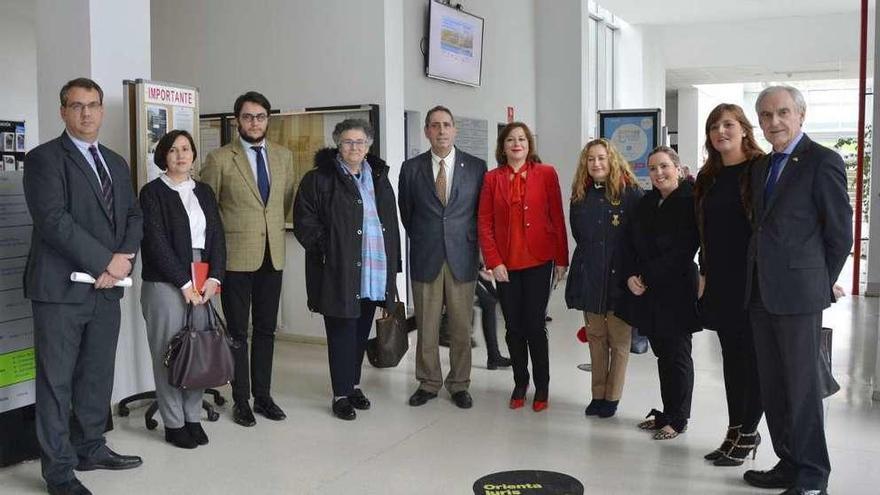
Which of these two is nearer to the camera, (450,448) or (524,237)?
(450,448)

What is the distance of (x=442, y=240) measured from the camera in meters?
4.50

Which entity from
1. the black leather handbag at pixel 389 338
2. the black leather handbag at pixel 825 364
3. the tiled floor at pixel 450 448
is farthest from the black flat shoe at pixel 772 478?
the black leather handbag at pixel 389 338

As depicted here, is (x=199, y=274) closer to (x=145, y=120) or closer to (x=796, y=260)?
(x=145, y=120)

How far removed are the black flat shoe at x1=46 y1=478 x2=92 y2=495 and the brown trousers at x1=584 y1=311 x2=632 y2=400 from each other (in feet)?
7.94

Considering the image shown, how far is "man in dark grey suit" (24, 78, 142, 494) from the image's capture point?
127 inches

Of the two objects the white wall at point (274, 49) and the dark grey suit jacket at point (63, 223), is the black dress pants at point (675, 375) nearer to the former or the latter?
the dark grey suit jacket at point (63, 223)

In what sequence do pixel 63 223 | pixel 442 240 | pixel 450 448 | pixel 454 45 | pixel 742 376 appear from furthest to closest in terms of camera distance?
pixel 454 45
pixel 442 240
pixel 450 448
pixel 742 376
pixel 63 223

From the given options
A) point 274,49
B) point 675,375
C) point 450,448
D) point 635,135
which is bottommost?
point 450,448

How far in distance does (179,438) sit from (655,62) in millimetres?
12962

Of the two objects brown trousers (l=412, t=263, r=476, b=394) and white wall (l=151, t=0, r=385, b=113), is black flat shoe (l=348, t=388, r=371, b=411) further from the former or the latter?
white wall (l=151, t=0, r=385, b=113)

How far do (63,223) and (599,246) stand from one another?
2416 millimetres

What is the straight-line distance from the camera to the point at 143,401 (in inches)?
183

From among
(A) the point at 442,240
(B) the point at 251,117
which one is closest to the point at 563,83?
(A) the point at 442,240

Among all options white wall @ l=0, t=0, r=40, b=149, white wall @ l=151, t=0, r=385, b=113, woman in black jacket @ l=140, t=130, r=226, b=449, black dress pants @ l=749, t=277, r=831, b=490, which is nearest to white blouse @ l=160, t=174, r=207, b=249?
woman in black jacket @ l=140, t=130, r=226, b=449
